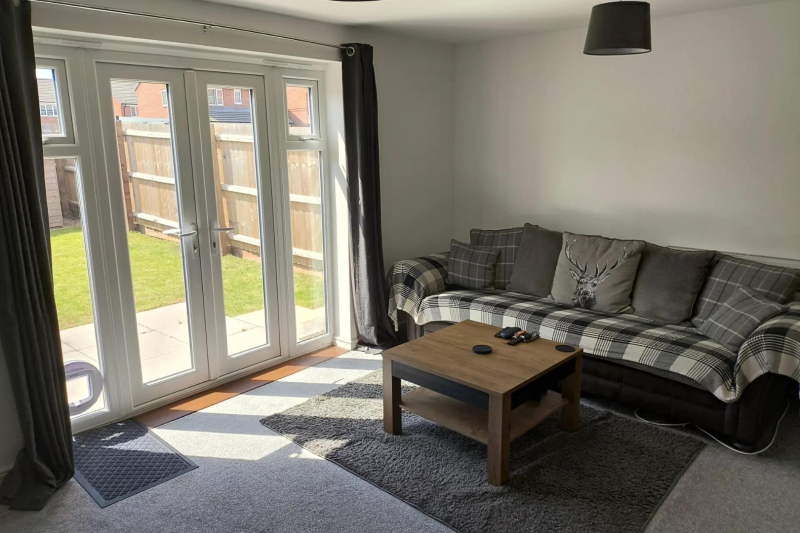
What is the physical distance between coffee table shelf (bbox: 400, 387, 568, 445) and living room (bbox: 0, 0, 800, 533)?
22 millimetres

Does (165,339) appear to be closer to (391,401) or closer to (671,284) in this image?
(391,401)

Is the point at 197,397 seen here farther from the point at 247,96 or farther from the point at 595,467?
the point at 595,467

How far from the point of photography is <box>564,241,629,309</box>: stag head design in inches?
150

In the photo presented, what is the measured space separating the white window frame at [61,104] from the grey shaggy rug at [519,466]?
1821 mm

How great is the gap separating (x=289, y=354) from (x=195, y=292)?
2.98 feet

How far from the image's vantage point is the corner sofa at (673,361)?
2805mm

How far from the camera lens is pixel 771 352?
2734mm

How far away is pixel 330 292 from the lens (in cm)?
447

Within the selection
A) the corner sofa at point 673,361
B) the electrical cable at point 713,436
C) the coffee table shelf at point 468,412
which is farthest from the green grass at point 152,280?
the electrical cable at point 713,436

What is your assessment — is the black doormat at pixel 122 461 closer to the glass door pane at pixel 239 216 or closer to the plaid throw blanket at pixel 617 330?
the glass door pane at pixel 239 216

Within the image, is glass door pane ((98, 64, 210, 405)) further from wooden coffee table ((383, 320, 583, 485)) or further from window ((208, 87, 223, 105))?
wooden coffee table ((383, 320, 583, 485))

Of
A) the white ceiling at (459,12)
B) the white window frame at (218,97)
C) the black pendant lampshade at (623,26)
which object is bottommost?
the white window frame at (218,97)

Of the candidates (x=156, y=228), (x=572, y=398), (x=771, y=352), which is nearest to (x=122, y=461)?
(x=156, y=228)

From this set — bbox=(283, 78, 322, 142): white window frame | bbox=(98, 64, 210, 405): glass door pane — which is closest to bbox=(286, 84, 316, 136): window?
bbox=(283, 78, 322, 142): white window frame
